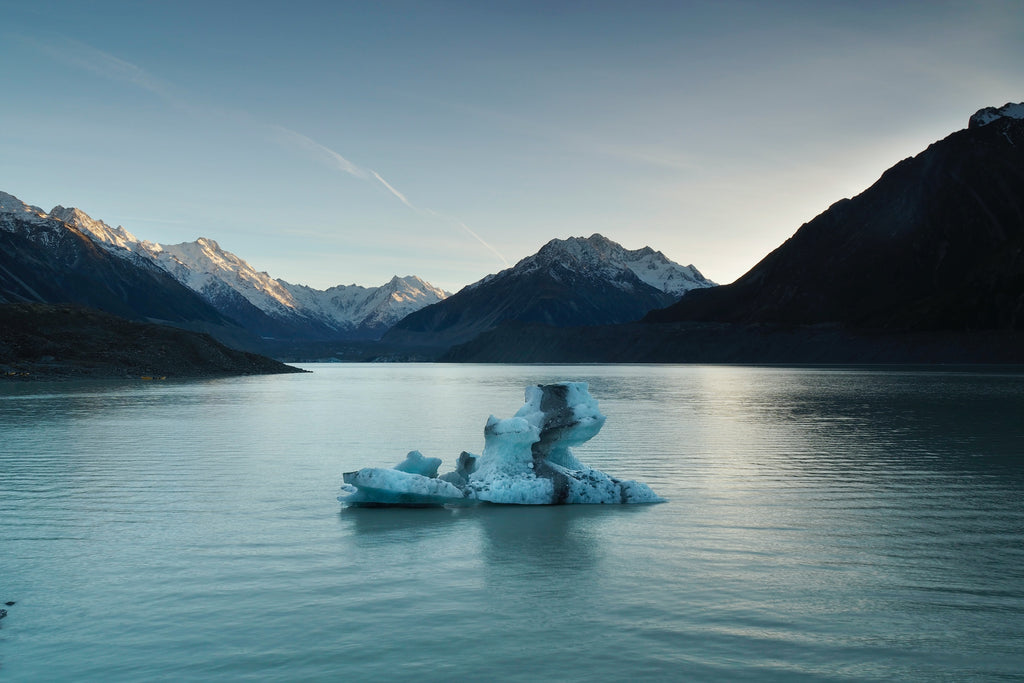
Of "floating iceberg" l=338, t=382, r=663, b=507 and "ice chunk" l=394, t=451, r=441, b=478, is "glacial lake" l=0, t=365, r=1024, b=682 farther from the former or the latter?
"ice chunk" l=394, t=451, r=441, b=478

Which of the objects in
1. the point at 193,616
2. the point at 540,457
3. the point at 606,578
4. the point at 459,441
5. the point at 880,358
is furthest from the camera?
the point at 880,358

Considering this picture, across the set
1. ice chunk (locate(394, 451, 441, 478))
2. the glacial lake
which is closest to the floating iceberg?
ice chunk (locate(394, 451, 441, 478))

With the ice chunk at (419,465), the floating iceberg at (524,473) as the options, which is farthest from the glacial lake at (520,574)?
the ice chunk at (419,465)

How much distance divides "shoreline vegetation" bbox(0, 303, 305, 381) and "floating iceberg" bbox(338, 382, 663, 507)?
267 feet

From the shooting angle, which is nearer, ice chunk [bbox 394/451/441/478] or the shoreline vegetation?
ice chunk [bbox 394/451/441/478]

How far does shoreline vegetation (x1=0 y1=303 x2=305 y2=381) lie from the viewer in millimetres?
90338

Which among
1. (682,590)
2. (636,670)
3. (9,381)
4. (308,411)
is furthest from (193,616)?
(9,381)

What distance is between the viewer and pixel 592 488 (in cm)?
1886

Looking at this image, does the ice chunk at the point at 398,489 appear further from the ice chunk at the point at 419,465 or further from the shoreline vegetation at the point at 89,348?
the shoreline vegetation at the point at 89,348

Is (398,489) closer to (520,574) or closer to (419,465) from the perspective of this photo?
(419,465)

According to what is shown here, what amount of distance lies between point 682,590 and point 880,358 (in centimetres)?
16226

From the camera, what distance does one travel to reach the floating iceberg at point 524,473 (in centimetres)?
1780

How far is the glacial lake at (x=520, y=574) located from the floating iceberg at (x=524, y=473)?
0.54 metres

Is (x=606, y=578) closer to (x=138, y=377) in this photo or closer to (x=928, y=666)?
(x=928, y=666)
